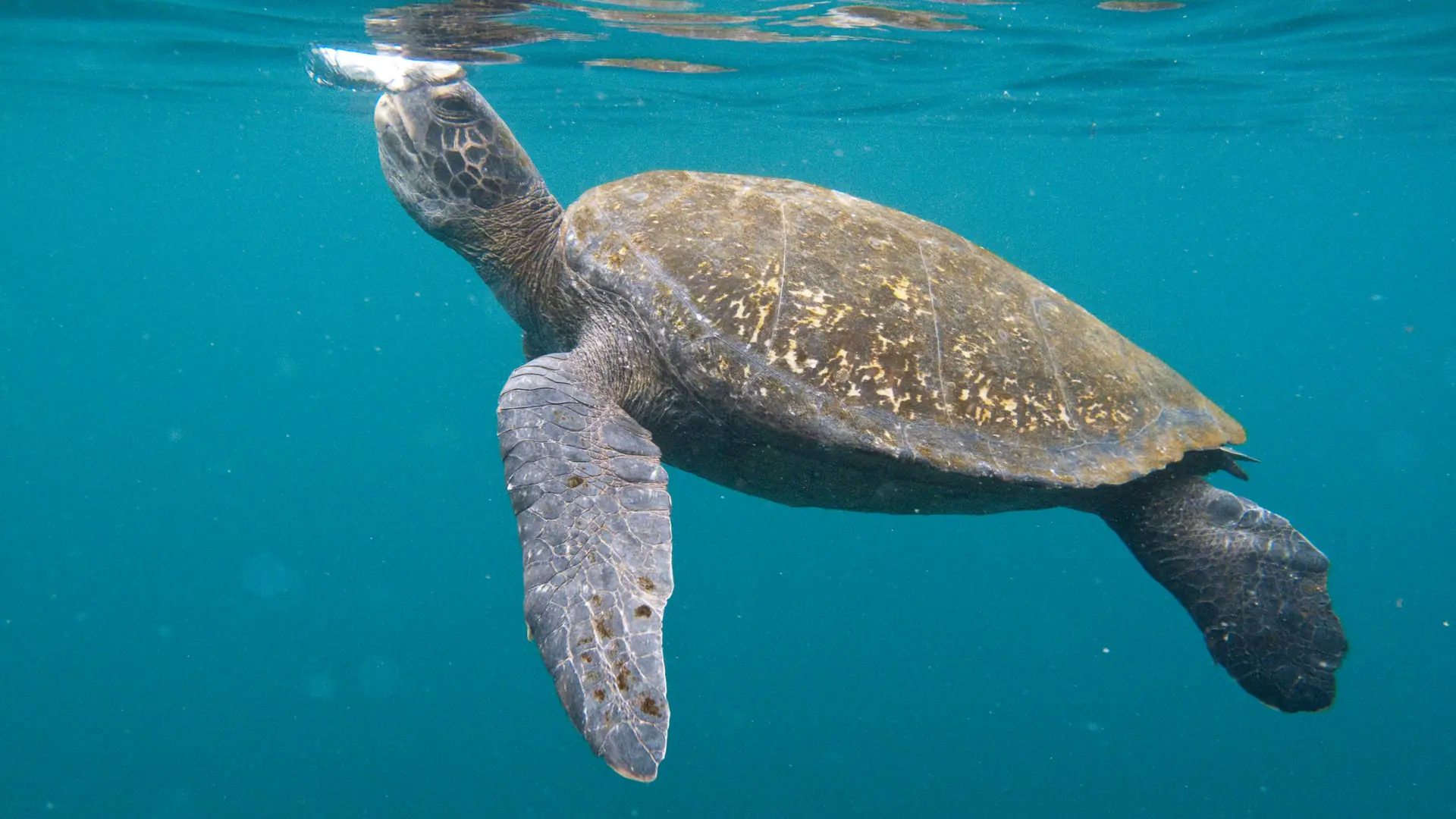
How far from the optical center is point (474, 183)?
17.3ft

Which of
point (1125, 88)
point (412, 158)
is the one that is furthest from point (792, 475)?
point (1125, 88)

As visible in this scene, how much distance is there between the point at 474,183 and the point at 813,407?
315cm

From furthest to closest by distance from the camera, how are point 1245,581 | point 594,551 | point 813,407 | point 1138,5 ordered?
point 1138,5
point 1245,581
point 813,407
point 594,551

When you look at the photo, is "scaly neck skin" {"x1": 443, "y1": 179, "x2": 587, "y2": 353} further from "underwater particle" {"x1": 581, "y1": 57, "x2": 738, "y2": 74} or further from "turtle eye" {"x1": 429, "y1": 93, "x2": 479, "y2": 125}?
"underwater particle" {"x1": 581, "y1": 57, "x2": 738, "y2": 74}

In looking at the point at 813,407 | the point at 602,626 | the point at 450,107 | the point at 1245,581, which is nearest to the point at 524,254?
the point at 450,107

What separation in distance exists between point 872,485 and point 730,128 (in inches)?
782

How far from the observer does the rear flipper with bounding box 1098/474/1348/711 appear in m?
4.34

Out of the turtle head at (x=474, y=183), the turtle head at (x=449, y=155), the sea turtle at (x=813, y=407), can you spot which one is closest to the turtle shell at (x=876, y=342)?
the sea turtle at (x=813, y=407)

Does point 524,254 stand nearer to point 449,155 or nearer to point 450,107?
point 449,155

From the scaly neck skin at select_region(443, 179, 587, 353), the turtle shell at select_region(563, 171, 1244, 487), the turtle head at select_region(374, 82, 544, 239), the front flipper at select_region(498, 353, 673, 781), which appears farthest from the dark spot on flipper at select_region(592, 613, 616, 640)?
the turtle head at select_region(374, 82, 544, 239)

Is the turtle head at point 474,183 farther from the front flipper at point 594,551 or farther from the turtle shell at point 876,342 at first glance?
the front flipper at point 594,551

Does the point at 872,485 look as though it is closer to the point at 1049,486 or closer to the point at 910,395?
the point at 910,395

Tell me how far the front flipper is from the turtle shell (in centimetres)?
57

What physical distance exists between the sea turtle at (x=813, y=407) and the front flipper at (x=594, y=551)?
0.5 inches
